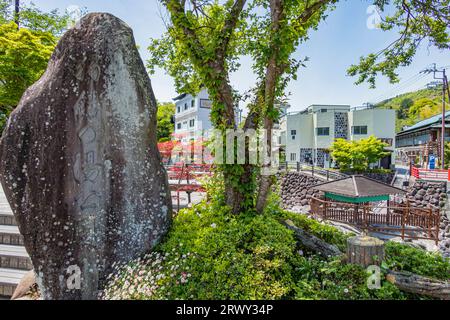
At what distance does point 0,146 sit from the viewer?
3.54 m

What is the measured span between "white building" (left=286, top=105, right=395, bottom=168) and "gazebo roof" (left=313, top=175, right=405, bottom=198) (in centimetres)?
1631

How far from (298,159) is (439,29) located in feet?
72.0

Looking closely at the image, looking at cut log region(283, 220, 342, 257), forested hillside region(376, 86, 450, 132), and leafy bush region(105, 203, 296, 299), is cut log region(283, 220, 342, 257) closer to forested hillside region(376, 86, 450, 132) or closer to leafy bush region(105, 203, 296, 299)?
leafy bush region(105, 203, 296, 299)

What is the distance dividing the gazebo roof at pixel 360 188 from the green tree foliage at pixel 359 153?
12.0 metres

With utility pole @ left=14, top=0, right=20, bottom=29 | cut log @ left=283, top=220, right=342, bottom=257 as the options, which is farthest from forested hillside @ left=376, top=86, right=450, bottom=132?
utility pole @ left=14, top=0, right=20, bottom=29

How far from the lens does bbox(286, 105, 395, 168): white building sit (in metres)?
24.0

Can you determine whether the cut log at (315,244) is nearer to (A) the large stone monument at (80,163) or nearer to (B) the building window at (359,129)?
(A) the large stone monument at (80,163)

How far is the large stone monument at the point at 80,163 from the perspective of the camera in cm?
339

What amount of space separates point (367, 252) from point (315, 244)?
0.75 metres

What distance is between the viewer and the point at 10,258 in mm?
4469

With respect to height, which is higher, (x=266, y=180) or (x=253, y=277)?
(x=266, y=180)

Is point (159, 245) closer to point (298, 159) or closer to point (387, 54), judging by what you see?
point (387, 54)

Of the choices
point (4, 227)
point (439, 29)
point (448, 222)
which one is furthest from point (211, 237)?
point (448, 222)

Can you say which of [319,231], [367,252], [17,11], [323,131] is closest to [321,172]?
[323,131]
